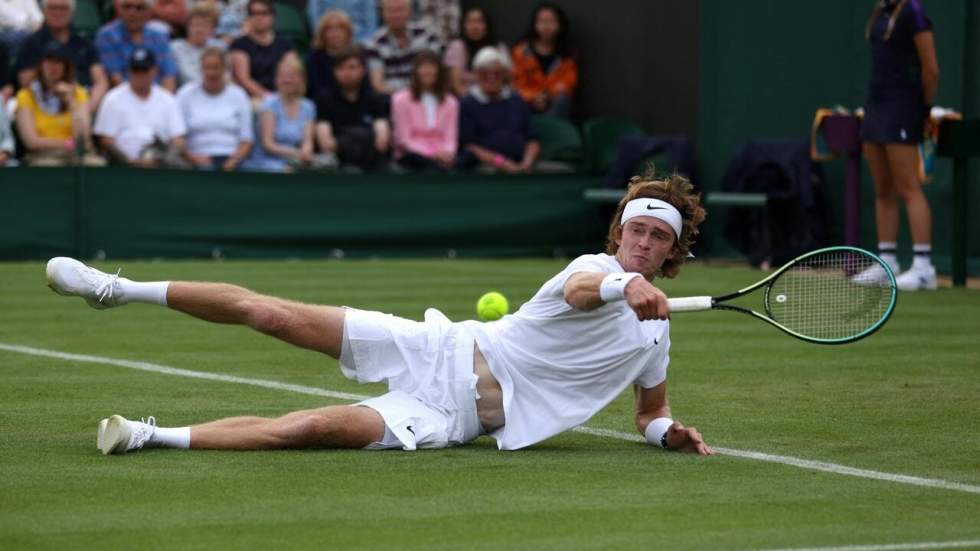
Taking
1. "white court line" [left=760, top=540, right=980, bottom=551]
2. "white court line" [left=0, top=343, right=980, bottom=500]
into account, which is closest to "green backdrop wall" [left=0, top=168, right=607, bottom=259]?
"white court line" [left=0, top=343, right=980, bottom=500]

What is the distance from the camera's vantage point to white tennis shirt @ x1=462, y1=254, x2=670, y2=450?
6.65 meters

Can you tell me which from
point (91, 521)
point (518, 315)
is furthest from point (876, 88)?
point (91, 521)

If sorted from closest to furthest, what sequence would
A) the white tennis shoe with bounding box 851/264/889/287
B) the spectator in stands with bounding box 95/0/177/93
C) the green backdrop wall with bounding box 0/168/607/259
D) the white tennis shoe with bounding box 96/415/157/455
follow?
→ the white tennis shoe with bounding box 96/415/157/455
the white tennis shoe with bounding box 851/264/889/287
the green backdrop wall with bounding box 0/168/607/259
the spectator in stands with bounding box 95/0/177/93

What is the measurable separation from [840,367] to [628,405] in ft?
6.23

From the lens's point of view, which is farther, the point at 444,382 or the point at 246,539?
the point at 444,382

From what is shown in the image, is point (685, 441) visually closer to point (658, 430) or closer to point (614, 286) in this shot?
point (658, 430)

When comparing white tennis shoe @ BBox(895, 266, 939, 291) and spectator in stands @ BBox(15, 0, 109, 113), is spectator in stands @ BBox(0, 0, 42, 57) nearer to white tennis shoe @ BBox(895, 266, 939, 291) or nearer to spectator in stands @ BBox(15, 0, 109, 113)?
spectator in stands @ BBox(15, 0, 109, 113)

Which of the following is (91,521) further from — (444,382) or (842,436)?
(842,436)

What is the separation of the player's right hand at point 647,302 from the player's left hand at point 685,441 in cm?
102

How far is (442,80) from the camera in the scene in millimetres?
19094

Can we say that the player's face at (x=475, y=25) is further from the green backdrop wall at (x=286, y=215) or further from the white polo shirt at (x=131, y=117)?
the white polo shirt at (x=131, y=117)

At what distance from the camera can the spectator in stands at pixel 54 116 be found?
56.9 ft

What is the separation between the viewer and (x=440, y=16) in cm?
2159

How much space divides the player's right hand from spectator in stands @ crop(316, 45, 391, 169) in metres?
13.2
